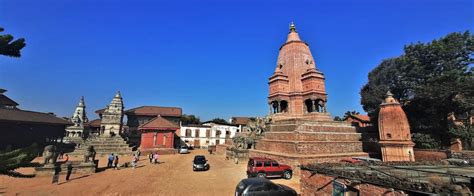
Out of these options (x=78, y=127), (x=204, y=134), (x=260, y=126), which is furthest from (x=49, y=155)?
(x=78, y=127)

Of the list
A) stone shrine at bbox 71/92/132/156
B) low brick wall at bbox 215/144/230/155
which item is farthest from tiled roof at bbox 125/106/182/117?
low brick wall at bbox 215/144/230/155

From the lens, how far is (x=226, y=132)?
53594 mm

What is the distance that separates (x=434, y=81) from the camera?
80.7ft

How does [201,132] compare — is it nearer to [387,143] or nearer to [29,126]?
[29,126]

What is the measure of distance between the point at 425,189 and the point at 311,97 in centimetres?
2300

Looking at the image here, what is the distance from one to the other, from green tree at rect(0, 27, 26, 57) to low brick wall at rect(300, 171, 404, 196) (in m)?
10.6

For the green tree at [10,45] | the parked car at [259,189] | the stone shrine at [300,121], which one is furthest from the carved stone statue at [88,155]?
the green tree at [10,45]

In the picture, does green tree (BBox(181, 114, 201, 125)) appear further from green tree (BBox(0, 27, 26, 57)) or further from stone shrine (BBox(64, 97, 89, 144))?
green tree (BBox(0, 27, 26, 57))

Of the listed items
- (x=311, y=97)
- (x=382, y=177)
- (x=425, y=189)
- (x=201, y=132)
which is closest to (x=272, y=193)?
(x=382, y=177)

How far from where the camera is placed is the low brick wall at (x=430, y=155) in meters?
20.3

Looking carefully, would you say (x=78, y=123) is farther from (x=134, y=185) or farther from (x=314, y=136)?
(x=314, y=136)

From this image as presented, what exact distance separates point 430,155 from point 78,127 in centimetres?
6520

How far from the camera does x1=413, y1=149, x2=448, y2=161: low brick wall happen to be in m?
20.3

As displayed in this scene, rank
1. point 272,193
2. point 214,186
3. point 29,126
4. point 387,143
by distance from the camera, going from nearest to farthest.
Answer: point 272,193 < point 214,186 < point 387,143 < point 29,126
